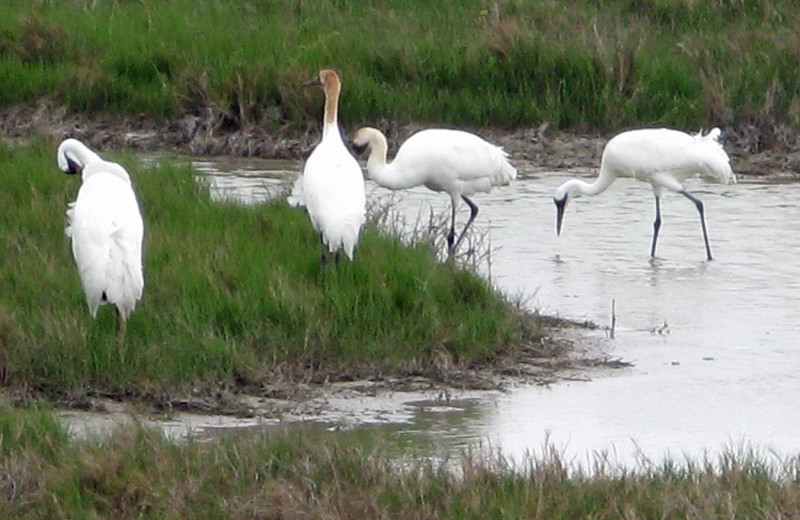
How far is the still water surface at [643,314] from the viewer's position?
715 cm

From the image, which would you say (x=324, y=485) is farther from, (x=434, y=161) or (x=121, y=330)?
(x=434, y=161)

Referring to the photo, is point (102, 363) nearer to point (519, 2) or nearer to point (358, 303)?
point (358, 303)

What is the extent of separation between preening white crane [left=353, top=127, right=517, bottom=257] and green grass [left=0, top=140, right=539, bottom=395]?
2.44 meters

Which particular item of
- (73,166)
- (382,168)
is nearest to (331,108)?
(382,168)

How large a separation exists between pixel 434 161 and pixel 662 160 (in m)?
1.92

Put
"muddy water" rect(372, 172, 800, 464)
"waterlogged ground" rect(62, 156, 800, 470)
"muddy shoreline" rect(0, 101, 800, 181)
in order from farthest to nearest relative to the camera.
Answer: "muddy shoreline" rect(0, 101, 800, 181)
"muddy water" rect(372, 172, 800, 464)
"waterlogged ground" rect(62, 156, 800, 470)

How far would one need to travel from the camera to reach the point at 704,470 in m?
5.89

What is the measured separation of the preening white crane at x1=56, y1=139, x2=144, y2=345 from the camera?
736cm

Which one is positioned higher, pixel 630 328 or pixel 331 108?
pixel 331 108

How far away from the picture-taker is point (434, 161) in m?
11.8

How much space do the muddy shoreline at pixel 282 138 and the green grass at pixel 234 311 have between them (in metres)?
5.60

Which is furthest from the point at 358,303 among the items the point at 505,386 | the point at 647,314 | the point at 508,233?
the point at 508,233

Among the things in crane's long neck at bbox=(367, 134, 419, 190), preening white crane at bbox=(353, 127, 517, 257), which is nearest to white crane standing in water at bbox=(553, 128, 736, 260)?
preening white crane at bbox=(353, 127, 517, 257)

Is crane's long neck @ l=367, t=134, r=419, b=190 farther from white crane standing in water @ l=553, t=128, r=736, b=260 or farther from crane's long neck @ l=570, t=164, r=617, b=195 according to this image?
crane's long neck @ l=570, t=164, r=617, b=195
